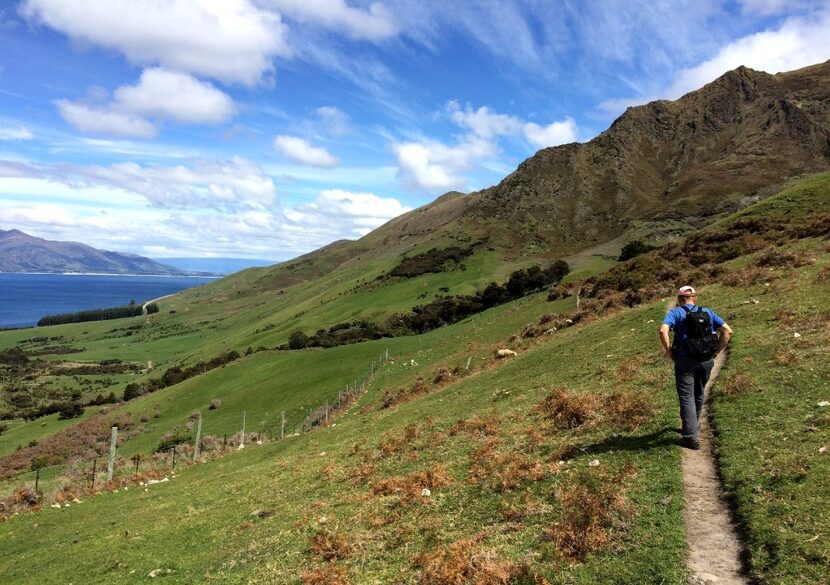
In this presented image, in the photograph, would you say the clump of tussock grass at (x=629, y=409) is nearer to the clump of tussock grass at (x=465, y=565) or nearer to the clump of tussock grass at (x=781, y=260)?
the clump of tussock grass at (x=465, y=565)

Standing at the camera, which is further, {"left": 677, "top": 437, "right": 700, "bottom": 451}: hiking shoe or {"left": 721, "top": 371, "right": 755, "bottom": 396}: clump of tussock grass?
{"left": 721, "top": 371, "right": 755, "bottom": 396}: clump of tussock grass

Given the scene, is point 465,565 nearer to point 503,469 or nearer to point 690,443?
point 503,469

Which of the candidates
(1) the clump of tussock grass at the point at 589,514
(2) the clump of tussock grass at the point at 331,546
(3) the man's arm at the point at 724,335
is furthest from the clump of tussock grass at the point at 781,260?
(2) the clump of tussock grass at the point at 331,546

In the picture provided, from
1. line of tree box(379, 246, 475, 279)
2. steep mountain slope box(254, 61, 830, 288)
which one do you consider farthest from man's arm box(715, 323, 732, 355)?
line of tree box(379, 246, 475, 279)

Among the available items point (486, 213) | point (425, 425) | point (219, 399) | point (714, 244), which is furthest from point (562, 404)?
point (486, 213)

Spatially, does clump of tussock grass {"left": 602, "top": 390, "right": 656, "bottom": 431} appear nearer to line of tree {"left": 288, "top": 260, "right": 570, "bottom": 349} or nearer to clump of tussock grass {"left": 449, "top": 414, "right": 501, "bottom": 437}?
clump of tussock grass {"left": 449, "top": 414, "right": 501, "bottom": 437}

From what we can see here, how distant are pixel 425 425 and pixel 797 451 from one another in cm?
1268

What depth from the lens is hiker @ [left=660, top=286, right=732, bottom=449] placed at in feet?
37.6

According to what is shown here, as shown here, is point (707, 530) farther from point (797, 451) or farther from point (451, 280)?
point (451, 280)

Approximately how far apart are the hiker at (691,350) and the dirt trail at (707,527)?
0.69 m

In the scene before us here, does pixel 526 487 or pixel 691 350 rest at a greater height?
pixel 691 350

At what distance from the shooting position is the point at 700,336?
38.1 ft

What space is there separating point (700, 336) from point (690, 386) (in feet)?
3.77

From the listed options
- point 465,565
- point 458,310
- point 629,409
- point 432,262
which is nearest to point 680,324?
point 629,409
